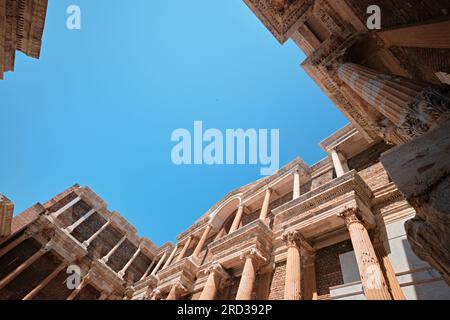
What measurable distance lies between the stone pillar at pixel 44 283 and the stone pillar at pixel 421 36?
65.8 ft

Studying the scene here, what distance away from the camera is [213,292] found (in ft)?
30.5

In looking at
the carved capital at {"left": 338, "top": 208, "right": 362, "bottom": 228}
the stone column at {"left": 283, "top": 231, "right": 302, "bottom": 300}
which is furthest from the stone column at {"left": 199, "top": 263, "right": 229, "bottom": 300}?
the carved capital at {"left": 338, "top": 208, "right": 362, "bottom": 228}

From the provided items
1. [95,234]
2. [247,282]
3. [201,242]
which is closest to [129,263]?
[95,234]

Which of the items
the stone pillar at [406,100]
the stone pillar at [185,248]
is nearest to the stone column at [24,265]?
the stone pillar at [185,248]

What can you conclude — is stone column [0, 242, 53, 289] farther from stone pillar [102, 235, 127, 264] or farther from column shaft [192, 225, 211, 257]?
column shaft [192, 225, 211, 257]

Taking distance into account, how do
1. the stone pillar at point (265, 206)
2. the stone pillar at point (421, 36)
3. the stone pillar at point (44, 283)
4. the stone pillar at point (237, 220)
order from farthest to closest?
the stone pillar at point (44, 283) < the stone pillar at point (237, 220) < the stone pillar at point (265, 206) < the stone pillar at point (421, 36)

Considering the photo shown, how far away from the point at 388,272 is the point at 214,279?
6.00 meters

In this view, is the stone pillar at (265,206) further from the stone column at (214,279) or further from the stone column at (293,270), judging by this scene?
the stone column at (293,270)

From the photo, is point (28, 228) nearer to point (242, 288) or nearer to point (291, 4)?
point (242, 288)

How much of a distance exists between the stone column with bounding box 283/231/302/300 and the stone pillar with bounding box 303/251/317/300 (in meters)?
0.65

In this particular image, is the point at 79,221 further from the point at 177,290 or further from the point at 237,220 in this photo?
the point at 237,220

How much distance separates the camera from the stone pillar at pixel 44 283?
14.4m

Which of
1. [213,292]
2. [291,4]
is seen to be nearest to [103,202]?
[213,292]
